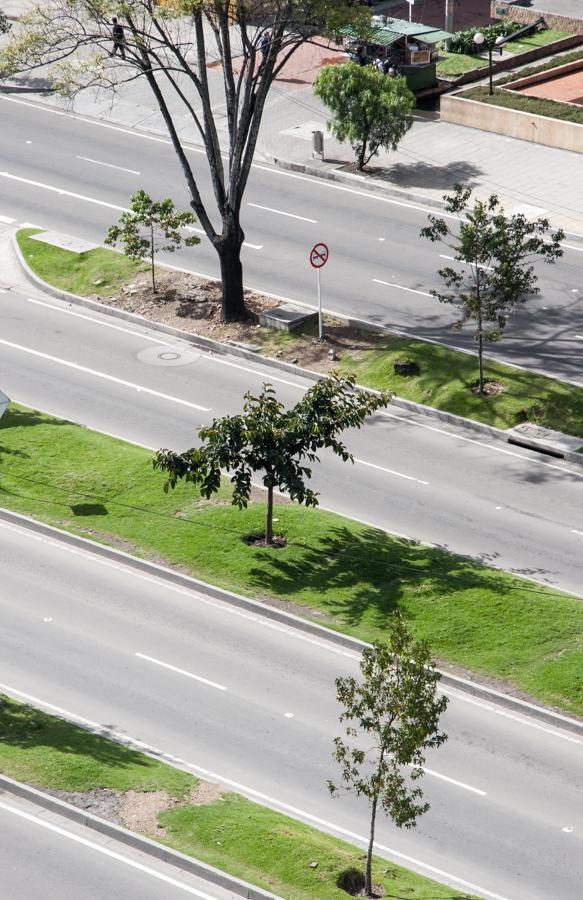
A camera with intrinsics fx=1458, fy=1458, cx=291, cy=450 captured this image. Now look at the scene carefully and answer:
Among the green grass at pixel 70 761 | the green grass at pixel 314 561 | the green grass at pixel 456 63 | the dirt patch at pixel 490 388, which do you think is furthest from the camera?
the green grass at pixel 456 63

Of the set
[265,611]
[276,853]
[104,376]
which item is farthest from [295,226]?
[276,853]

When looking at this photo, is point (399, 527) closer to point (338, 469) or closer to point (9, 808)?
point (338, 469)

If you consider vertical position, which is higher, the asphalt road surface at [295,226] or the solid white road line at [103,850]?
the asphalt road surface at [295,226]

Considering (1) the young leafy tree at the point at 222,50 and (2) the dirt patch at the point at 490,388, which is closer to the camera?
(1) the young leafy tree at the point at 222,50

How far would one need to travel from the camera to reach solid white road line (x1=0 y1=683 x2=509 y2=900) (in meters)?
20.9

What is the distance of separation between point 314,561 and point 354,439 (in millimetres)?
5767

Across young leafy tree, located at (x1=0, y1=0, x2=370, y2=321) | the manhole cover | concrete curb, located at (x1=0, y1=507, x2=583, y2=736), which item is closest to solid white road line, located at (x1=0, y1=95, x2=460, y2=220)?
young leafy tree, located at (x1=0, y1=0, x2=370, y2=321)

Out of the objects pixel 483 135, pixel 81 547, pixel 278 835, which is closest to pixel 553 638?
pixel 278 835

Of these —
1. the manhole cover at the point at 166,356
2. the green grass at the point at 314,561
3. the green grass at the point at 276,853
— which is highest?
the manhole cover at the point at 166,356

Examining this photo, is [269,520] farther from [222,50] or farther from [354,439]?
[222,50]

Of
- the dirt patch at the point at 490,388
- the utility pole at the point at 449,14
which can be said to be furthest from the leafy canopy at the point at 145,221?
the utility pole at the point at 449,14

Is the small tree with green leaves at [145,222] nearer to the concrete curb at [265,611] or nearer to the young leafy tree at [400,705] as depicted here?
the concrete curb at [265,611]

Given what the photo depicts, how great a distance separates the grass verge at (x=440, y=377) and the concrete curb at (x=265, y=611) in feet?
30.3

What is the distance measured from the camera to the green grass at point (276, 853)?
1973 cm
